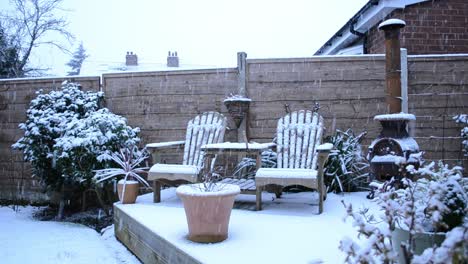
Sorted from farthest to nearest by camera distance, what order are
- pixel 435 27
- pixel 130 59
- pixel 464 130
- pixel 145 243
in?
pixel 130 59, pixel 435 27, pixel 464 130, pixel 145 243

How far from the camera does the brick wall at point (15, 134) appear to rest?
5.08 m

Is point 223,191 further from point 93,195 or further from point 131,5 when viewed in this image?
point 131,5

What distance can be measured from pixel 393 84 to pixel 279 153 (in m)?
1.24

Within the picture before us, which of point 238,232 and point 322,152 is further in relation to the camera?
point 322,152

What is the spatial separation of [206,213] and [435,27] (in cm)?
441

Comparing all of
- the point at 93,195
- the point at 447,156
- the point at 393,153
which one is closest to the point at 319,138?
the point at 393,153

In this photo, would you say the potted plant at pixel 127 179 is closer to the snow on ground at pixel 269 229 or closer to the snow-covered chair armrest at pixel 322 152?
the snow on ground at pixel 269 229

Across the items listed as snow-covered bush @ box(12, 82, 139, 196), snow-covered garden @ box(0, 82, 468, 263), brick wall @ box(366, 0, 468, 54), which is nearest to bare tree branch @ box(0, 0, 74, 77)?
snow-covered bush @ box(12, 82, 139, 196)

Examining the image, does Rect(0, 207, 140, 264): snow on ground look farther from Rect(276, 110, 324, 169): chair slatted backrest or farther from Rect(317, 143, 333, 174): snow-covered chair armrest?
Rect(276, 110, 324, 169): chair slatted backrest

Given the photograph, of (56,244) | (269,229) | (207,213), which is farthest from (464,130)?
(56,244)

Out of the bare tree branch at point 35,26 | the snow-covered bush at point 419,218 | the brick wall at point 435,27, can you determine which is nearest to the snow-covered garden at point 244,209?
the snow-covered bush at point 419,218

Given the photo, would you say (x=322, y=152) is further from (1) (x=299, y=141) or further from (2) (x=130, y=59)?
(2) (x=130, y=59)

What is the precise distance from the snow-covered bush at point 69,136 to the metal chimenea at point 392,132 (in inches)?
105

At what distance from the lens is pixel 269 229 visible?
2.64 m
